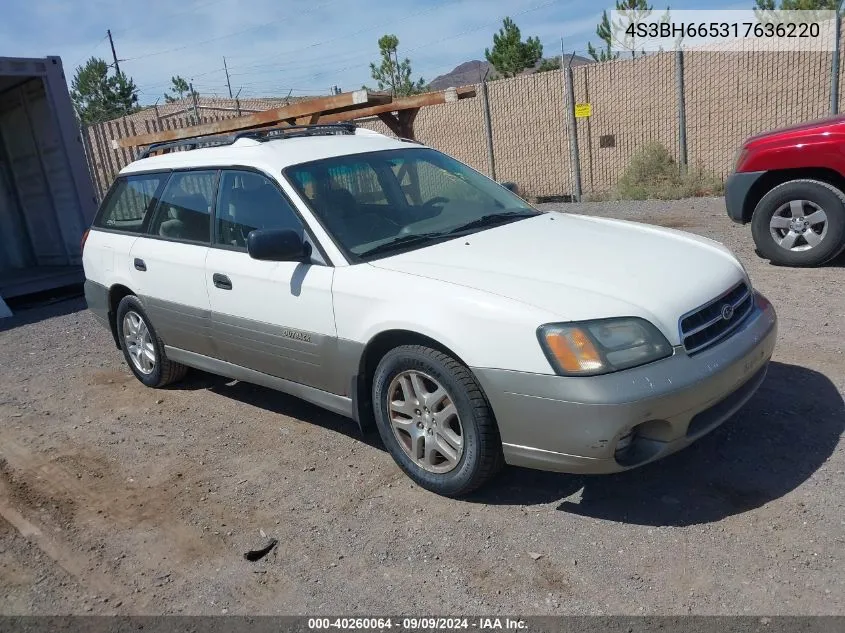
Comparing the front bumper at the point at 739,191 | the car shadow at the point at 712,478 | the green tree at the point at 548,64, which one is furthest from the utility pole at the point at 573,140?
the green tree at the point at 548,64

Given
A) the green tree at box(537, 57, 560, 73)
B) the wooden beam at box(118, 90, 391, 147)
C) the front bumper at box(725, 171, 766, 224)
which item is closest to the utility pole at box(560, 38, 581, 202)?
the wooden beam at box(118, 90, 391, 147)

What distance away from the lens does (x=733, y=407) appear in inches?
135

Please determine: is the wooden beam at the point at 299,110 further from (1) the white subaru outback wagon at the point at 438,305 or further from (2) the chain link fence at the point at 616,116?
(2) the chain link fence at the point at 616,116

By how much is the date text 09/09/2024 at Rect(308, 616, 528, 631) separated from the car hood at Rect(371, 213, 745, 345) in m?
1.22

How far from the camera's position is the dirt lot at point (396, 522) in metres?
2.92

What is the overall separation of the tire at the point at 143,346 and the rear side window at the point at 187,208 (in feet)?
2.27

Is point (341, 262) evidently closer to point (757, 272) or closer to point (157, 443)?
point (157, 443)

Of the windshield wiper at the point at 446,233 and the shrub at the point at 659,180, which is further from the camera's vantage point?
the shrub at the point at 659,180

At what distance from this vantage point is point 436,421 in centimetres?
353

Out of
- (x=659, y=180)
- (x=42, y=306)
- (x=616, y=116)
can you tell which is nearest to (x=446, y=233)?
(x=42, y=306)

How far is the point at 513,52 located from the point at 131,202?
25.1 meters

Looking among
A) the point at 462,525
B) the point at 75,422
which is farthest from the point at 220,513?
the point at 75,422

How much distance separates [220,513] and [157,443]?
1213 mm

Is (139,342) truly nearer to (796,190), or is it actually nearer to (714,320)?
(714,320)
